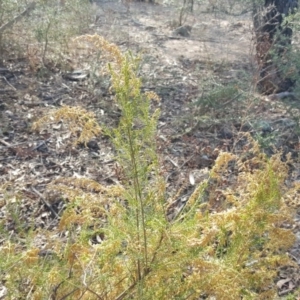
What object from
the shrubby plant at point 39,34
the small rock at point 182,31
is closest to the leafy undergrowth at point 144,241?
the shrubby plant at point 39,34

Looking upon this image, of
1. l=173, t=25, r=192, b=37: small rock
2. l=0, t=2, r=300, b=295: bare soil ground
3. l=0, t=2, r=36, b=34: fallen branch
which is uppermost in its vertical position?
l=0, t=2, r=36, b=34: fallen branch

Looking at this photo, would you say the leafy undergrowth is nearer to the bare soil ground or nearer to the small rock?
the bare soil ground

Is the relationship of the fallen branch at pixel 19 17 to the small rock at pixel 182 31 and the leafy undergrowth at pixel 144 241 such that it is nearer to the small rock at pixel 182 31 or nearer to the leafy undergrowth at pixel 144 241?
the small rock at pixel 182 31

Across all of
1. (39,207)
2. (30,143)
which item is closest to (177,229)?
(39,207)

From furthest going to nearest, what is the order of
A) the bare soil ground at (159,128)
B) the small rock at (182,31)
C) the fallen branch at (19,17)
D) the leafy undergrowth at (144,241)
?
1. the small rock at (182,31)
2. the fallen branch at (19,17)
3. the bare soil ground at (159,128)
4. the leafy undergrowth at (144,241)

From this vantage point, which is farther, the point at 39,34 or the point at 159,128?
the point at 39,34

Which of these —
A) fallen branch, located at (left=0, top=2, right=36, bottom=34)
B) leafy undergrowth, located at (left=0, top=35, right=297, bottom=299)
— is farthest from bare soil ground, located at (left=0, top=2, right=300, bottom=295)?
leafy undergrowth, located at (left=0, top=35, right=297, bottom=299)

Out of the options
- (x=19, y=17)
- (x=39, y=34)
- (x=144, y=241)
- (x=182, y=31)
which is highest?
(x=144, y=241)

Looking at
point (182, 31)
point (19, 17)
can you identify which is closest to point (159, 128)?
point (19, 17)

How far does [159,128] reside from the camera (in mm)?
4680

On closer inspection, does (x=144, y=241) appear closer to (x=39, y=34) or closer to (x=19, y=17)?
(x=39, y=34)

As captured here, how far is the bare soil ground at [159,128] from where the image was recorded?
3609mm

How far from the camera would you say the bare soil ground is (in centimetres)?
361

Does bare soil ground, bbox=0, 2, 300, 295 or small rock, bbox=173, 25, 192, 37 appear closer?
bare soil ground, bbox=0, 2, 300, 295
